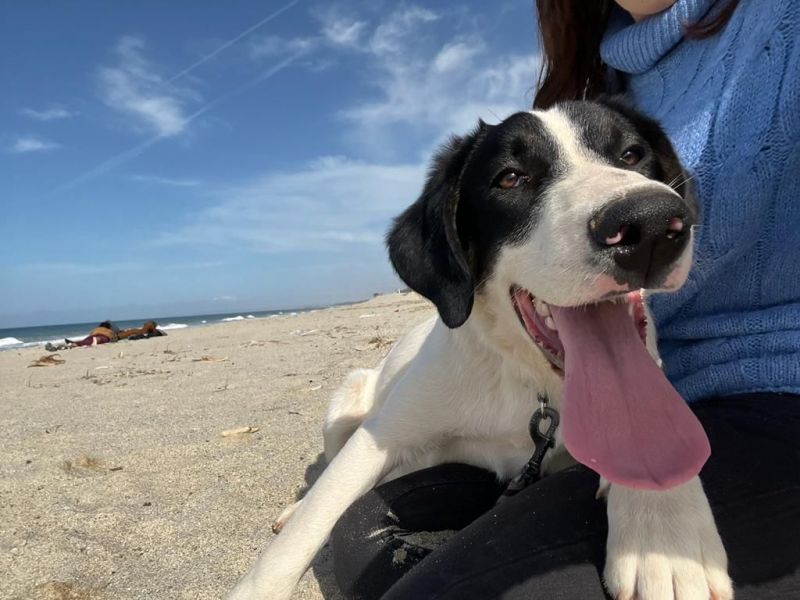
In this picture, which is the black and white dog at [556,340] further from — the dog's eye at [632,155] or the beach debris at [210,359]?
the beach debris at [210,359]

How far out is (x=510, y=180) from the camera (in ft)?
6.85

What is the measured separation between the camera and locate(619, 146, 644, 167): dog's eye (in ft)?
6.95

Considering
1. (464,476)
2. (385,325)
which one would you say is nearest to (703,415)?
(464,476)

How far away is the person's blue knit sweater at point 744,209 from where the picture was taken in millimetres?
1762

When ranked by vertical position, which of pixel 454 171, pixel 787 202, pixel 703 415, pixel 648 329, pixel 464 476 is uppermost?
pixel 454 171

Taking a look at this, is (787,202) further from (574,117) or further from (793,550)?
(793,550)

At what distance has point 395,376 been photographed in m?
3.08

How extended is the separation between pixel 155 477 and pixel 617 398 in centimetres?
249

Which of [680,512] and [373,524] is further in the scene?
[373,524]

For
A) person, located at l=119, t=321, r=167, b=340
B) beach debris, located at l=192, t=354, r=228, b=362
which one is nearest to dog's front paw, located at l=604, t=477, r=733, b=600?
beach debris, located at l=192, t=354, r=228, b=362

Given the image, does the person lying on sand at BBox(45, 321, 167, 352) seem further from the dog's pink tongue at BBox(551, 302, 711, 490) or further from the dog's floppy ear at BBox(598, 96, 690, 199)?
the dog's pink tongue at BBox(551, 302, 711, 490)

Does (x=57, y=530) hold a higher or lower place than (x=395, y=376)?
lower

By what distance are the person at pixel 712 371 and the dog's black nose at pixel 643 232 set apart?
526 mm

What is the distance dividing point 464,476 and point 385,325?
7566mm
